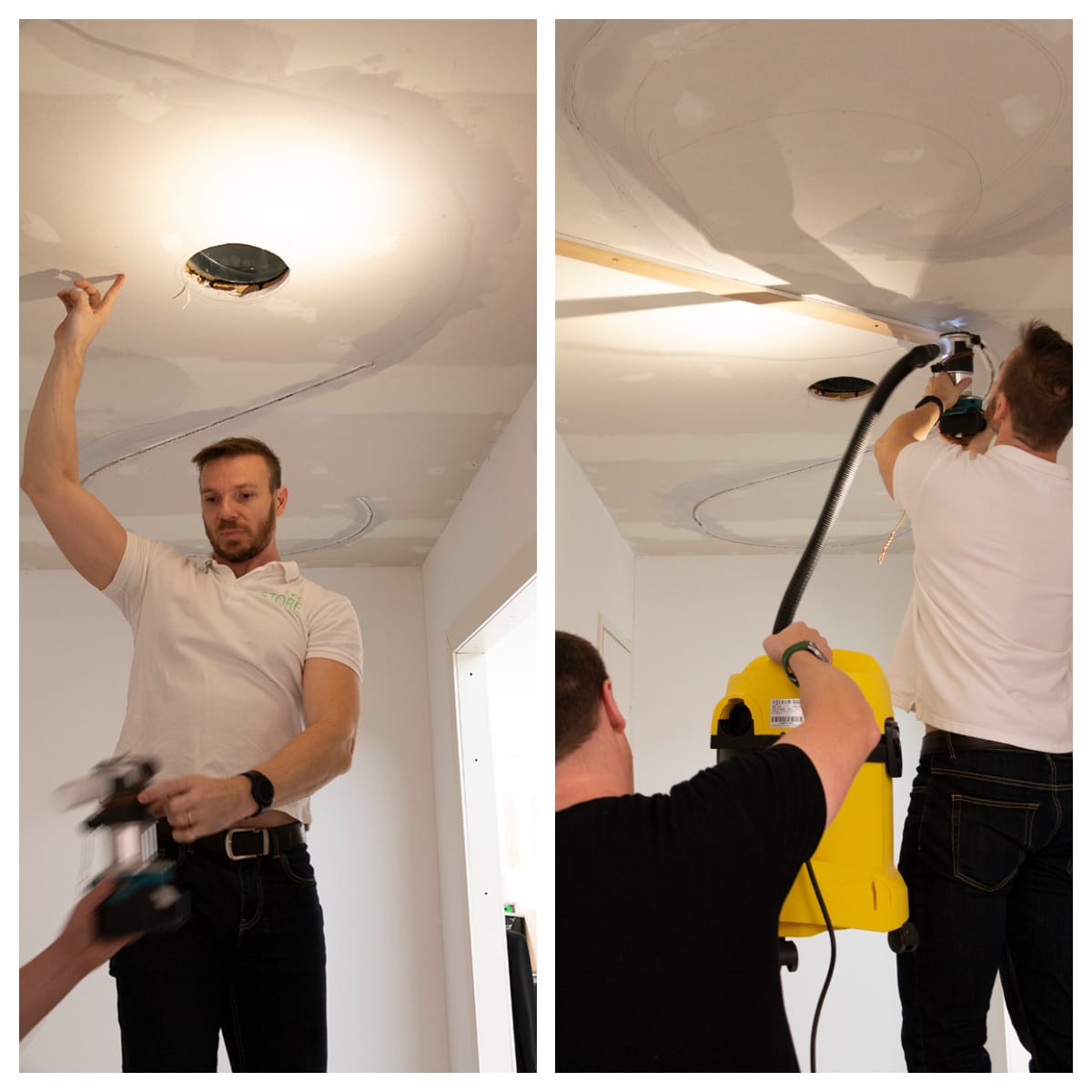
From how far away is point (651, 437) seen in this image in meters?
1.64

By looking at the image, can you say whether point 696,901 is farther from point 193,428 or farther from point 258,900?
point 193,428

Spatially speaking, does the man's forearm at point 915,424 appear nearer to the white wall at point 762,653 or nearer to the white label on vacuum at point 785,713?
the white wall at point 762,653

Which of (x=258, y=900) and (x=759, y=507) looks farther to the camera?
(x=759, y=507)

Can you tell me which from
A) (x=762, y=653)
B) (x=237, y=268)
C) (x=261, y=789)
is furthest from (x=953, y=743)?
(x=237, y=268)

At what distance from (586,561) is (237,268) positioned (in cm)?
65

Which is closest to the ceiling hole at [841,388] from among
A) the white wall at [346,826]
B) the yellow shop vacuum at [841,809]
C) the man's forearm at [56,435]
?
the yellow shop vacuum at [841,809]

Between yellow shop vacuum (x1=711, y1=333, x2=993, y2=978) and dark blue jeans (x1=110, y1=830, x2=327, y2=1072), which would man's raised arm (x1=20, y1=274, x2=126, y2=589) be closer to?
dark blue jeans (x1=110, y1=830, x2=327, y2=1072)

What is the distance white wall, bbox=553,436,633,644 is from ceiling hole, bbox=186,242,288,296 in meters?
0.47

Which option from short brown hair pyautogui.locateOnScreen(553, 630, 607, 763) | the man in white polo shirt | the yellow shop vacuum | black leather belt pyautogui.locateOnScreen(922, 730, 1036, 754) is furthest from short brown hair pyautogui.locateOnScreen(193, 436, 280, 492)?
black leather belt pyautogui.locateOnScreen(922, 730, 1036, 754)

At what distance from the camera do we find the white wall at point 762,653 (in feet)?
5.15

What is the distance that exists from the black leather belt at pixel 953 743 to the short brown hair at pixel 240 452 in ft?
3.26

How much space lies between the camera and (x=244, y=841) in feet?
4.86
